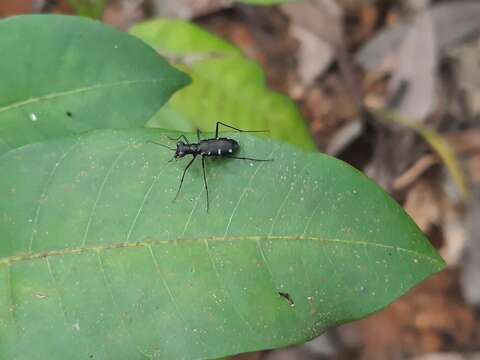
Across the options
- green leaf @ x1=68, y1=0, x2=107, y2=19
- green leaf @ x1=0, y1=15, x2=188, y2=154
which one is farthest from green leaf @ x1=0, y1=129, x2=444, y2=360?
green leaf @ x1=68, y1=0, x2=107, y2=19

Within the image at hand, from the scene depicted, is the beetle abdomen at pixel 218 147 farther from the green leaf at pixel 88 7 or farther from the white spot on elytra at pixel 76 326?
the green leaf at pixel 88 7

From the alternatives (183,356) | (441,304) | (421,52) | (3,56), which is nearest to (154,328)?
(183,356)

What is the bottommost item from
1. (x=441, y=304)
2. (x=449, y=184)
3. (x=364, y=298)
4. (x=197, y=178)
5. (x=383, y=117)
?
(x=441, y=304)

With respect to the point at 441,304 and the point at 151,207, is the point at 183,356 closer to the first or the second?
the point at 151,207

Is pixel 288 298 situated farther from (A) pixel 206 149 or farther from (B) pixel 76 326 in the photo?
(A) pixel 206 149

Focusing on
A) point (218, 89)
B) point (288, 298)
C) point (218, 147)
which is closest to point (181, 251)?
point (288, 298)

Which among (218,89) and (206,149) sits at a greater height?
(206,149)
